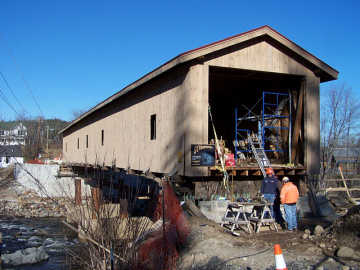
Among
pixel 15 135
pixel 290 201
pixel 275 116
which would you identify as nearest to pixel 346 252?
pixel 290 201

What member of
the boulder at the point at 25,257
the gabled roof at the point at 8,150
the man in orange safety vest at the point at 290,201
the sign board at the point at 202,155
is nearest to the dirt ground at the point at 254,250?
the man in orange safety vest at the point at 290,201

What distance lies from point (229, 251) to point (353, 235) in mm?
2969

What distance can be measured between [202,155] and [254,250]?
3825 millimetres

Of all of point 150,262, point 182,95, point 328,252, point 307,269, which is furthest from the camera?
point 182,95

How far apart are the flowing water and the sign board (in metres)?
4.35

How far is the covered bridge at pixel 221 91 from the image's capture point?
39.9 feet

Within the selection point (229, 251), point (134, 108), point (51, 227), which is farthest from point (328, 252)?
point (51, 227)

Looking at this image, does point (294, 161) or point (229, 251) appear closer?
point (229, 251)

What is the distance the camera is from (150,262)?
5609mm

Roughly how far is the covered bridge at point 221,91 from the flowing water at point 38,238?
159 inches

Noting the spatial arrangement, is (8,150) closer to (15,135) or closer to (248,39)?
(248,39)

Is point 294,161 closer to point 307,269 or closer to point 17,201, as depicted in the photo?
point 307,269

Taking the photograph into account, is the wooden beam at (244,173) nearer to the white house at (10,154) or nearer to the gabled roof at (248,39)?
the gabled roof at (248,39)

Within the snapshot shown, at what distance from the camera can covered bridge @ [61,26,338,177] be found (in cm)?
1217
